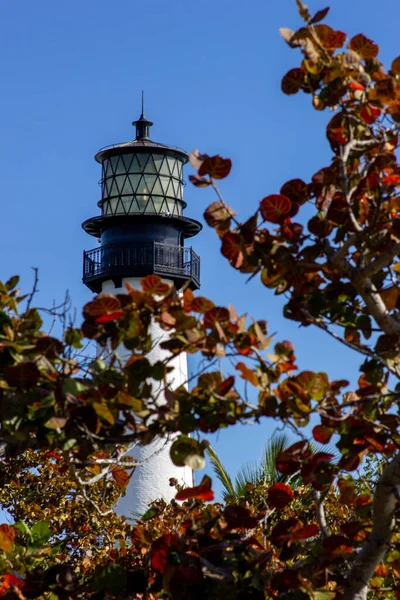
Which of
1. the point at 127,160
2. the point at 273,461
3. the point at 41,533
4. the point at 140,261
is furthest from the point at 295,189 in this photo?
the point at 127,160

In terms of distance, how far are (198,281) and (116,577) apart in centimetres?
2436

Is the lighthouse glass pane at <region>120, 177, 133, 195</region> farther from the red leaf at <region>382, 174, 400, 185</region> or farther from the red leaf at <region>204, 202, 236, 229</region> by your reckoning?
the red leaf at <region>204, 202, 236, 229</region>

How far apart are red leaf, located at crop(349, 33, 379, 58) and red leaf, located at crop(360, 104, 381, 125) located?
0.21 m

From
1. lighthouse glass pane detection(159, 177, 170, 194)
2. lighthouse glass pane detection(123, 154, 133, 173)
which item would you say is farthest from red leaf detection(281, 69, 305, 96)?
Result: lighthouse glass pane detection(123, 154, 133, 173)

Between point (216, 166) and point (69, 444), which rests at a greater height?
point (216, 166)

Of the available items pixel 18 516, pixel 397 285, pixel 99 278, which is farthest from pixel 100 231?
pixel 397 285

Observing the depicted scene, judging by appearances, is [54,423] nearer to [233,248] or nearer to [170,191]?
[233,248]

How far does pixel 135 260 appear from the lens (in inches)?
1057

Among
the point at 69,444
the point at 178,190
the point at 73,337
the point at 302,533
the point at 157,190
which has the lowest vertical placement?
the point at 302,533

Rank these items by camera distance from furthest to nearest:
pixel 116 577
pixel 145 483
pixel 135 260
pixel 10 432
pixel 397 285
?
pixel 135 260 < pixel 145 483 < pixel 397 285 < pixel 116 577 < pixel 10 432

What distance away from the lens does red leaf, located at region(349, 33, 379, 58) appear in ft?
13.7

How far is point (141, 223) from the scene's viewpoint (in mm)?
27359

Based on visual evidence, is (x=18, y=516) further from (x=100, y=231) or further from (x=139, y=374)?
(x=100, y=231)

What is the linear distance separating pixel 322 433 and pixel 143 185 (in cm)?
2368
